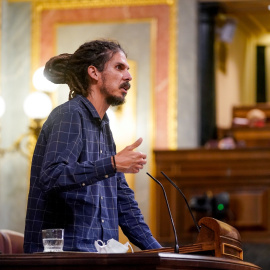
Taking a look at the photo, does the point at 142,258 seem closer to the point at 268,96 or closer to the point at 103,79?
the point at 103,79

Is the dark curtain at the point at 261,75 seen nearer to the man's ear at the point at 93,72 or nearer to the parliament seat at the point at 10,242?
the parliament seat at the point at 10,242

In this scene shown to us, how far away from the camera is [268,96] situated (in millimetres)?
15055

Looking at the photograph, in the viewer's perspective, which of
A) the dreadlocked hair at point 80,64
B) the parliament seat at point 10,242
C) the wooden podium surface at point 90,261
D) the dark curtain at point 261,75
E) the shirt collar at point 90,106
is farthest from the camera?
the dark curtain at point 261,75

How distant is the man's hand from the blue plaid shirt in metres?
0.04

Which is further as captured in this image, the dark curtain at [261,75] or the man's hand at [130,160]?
the dark curtain at [261,75]

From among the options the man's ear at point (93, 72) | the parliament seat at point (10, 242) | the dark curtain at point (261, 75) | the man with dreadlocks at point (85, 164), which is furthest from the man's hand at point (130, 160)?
the dark curtain at point (261, 75)

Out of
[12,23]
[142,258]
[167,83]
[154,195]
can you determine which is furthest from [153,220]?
[142,258]

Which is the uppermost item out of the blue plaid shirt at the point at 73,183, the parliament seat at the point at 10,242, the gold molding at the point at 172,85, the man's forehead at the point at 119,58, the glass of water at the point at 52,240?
the gold molding at the point at 172,85

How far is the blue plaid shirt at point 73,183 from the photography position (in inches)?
111

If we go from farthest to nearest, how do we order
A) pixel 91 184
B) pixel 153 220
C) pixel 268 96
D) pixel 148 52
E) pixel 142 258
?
pixel 268 96 < pixel 148 52 < pixel 153 220 < pixel 91 184 < pixel 142 258

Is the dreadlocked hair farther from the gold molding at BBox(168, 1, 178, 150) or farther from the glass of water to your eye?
the gold molding at BBox(168, 1, 178, 150)

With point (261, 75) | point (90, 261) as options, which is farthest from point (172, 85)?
point (90, 261)

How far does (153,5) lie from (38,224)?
278 inches

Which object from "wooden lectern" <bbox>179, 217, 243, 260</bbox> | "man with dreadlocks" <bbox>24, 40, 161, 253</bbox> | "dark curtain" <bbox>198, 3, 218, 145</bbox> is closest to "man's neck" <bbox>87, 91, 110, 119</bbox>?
"man with dreadlocks" <bbox>24, 40, 161, 253</bbox>
